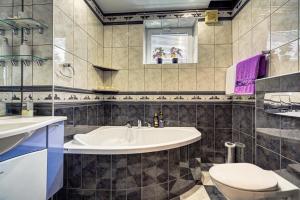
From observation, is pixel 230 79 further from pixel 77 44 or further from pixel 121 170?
pixel 77 44

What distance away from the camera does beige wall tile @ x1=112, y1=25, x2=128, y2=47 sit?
288 cm

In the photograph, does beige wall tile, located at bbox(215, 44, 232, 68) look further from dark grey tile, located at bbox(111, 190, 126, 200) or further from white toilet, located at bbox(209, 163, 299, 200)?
dark grey tile, located at bbox(111, 190, 126, 200)

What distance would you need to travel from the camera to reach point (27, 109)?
1562 mm

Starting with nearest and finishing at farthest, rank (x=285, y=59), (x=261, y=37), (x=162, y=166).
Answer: (x=285, y=59)
(x=162, y=166)
(x=261, y=37)

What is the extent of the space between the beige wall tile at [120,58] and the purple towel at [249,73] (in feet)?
5.60

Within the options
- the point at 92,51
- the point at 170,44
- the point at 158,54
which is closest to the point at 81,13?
the point at 92,51

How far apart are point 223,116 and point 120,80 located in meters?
1.78

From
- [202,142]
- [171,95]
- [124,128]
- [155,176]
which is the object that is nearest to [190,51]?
[171,95]

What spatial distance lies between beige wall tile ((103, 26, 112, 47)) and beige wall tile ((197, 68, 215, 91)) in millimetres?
1571

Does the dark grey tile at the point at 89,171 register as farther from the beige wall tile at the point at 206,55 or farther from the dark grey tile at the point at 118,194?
the beige wall tile at the point at 206,55

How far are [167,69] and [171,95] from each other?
435 millimetres

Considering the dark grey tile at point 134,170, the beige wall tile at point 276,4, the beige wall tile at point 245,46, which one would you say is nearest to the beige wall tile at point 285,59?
the beige wall tile at point 276,4

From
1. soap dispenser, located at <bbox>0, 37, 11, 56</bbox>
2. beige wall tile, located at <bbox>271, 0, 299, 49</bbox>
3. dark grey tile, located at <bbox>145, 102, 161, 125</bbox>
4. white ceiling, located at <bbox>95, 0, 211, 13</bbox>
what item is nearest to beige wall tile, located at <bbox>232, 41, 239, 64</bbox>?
white ceiling, located at <bbox>95, 0, 211, 13</bbox>

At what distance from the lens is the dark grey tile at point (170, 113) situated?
9.12ft
